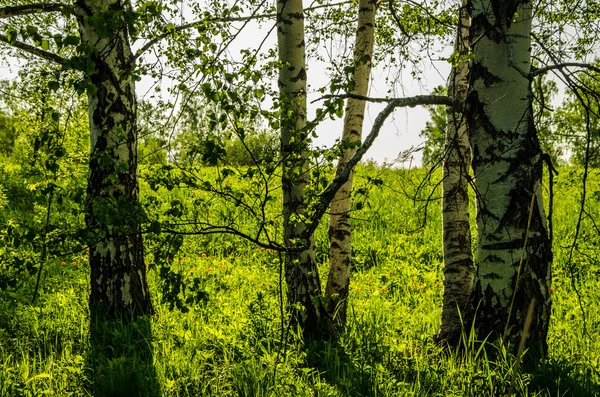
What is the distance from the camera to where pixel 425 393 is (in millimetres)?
3262

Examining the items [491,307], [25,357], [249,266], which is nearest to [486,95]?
[491,307]

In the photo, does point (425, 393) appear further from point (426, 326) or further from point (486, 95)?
point (486, 95)

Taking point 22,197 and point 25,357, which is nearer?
point 25,357

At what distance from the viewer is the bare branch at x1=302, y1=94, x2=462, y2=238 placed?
104 inches

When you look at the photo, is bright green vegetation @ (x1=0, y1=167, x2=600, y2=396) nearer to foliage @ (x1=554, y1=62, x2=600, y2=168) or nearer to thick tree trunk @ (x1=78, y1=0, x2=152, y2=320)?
thick tree trunk @ (x1=78, y1=0, x2=152, y2=320)

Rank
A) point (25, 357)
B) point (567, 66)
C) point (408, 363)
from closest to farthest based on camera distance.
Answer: point (567, 66) < point (408, 363) < point (25, 357)

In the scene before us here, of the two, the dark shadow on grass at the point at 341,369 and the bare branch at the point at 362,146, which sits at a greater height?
the bare branch at the point at 362,146

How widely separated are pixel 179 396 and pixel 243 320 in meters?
1.45

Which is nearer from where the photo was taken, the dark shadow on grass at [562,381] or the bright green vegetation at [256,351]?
the dark shadow on grass at [562,381]

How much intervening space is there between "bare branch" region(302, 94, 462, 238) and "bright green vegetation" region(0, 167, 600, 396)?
59 centimetres

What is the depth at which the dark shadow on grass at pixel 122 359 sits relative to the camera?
11.4ft

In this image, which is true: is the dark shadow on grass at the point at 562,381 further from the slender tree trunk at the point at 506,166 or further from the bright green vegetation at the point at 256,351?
the slender tree trunk at the point at 506,166

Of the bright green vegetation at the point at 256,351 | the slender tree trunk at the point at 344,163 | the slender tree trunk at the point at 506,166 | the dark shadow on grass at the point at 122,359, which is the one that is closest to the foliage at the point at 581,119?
the slender tree trunk at the point at 506,166

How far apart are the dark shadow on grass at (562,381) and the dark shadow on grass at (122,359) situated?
2.54 m
